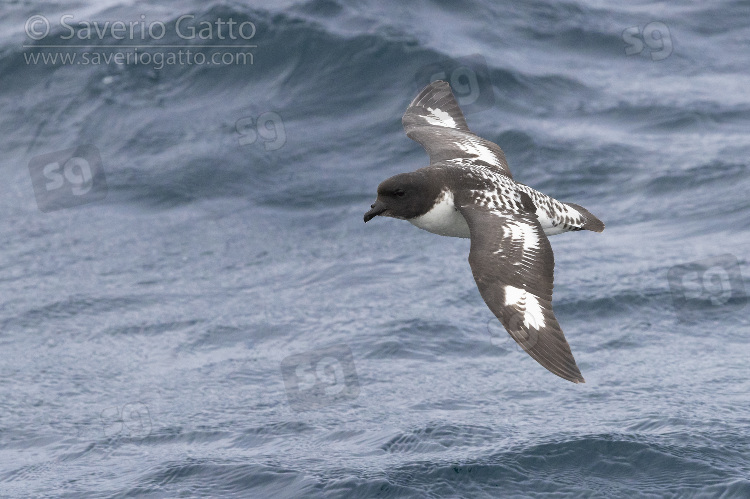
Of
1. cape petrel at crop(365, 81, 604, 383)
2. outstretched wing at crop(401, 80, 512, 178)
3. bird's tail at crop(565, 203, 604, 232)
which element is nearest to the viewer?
cape petrel at crop(365, 81, 604, 383)

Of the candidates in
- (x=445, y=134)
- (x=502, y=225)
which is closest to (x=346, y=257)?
(x=445, y=134)

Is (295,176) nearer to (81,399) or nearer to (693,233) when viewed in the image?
(81,399)

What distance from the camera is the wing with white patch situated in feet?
29.5

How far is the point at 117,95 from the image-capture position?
69.5ft

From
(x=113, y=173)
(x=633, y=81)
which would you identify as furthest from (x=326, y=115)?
(x=633, y=81)

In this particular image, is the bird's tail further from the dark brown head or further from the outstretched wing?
the dark brown head

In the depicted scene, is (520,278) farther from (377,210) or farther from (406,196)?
(377,210)

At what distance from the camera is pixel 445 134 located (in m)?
12.8

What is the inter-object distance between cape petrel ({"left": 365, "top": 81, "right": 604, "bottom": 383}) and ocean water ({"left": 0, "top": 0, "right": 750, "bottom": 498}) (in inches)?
162

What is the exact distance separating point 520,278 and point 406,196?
1367 mm

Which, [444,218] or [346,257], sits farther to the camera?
[346,257]

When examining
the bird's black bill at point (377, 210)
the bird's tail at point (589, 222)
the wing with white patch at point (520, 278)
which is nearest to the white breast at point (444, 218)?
the wing with white patch at point (520, 278)

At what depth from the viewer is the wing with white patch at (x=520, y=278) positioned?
9000 mm

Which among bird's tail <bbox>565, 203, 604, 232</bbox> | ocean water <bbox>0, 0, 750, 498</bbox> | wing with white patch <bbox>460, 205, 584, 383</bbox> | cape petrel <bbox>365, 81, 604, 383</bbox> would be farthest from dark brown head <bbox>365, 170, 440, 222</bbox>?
ocean water <bbox>0, 0, 750, 498</bbox>
